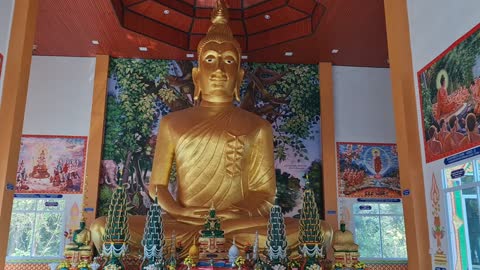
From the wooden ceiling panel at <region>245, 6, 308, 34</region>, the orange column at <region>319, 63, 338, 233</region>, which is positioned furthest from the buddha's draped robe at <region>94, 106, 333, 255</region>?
the wooden ceiling panel at <region>245, 6, 308, 34</region>

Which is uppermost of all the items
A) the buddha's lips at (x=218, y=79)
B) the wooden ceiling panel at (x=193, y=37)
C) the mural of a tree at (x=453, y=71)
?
the wooden ceiling panel at (x=193, y=37)

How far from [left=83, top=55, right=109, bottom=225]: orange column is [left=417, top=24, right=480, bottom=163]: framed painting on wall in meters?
5.14

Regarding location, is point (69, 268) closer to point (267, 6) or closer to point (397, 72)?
point (397, 72)

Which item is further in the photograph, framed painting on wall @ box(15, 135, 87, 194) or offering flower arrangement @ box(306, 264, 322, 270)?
framed painting on wall @ box(15, 135, 87, 194)

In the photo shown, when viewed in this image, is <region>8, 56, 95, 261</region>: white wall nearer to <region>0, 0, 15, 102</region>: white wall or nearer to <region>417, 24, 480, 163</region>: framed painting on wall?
<region>0, 0, 15, 102</region>: white wall

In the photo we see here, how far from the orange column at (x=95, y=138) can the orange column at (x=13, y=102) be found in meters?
2.83

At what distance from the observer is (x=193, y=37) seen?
7871mm

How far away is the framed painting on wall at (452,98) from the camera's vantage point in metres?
3.50

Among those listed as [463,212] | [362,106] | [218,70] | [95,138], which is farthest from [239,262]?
[362,106]

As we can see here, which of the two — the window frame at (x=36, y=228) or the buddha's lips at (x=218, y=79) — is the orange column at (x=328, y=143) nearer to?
the buddha's lips at (x=218, y=79)

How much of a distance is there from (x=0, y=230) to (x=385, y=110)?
6.37m

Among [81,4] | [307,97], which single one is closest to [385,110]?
[307,97]

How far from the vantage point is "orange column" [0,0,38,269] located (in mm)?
4367

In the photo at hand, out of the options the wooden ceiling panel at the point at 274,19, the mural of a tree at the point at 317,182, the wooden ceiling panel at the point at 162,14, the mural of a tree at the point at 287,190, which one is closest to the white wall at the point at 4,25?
the wooden ceiling panel at the point at 162,14
